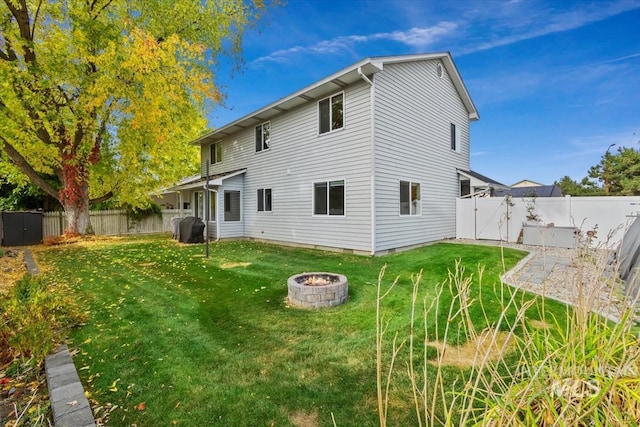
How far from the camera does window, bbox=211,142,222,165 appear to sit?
16.0 meters

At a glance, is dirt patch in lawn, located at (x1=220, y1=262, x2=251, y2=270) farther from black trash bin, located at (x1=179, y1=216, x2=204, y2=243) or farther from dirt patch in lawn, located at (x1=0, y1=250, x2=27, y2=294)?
black trash bin, located at (x1=179, y1=216, x2=204, y2=243)

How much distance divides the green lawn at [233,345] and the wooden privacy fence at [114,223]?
8685 mm

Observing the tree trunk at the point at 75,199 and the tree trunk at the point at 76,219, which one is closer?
the tree trunk at the point at 75,199

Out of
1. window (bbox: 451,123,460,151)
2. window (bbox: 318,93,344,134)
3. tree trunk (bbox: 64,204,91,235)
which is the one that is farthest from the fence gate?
window (bbox: 451,123,460,151)

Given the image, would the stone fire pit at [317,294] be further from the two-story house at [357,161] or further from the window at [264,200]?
the window at [264,200]

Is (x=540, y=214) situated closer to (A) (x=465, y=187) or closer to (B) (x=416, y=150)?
(A) (x=465, y=187)

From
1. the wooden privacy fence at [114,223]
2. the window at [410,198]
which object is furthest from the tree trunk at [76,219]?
the window at [410,198]

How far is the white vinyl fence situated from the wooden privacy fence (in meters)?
14.7

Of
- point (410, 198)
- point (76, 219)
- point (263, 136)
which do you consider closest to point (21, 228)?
point (76, 219)

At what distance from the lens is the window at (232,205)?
13.7 meters

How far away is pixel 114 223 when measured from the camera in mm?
16203

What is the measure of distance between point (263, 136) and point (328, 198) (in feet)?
15.4

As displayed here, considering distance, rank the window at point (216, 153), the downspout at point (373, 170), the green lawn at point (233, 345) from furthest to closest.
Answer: the window at point (216, 153) → the downspout at point (373, 170) → the green lawn at point (233, 345)

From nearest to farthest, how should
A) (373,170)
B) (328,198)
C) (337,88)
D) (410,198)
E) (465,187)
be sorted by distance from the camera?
(373,170), (337,88), (328,198), (410,198), (465,187)
